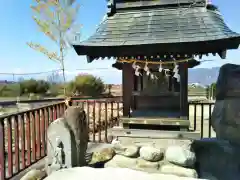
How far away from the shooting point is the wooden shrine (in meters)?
3.16

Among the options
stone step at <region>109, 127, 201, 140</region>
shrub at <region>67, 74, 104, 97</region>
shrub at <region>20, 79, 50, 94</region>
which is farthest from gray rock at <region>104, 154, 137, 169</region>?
shrub at <region>20, 79, 50, 94</region>

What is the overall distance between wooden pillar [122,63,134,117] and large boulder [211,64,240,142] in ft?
6.78

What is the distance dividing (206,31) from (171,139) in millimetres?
1726

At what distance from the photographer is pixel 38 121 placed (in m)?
Result: 3.86

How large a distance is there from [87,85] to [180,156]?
18.4 meters

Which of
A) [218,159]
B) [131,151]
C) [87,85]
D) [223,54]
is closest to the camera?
[223,54]

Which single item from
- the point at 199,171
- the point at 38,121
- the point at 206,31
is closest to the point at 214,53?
the point at 206,31

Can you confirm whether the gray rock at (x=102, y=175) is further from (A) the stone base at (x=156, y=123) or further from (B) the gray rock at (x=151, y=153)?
(A) the stone base at (x=156, y=123)

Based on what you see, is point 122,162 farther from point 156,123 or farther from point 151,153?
point 156,123

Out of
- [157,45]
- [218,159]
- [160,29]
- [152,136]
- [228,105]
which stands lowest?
[218,159]

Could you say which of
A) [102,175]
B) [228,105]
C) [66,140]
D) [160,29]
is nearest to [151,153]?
[102,175]

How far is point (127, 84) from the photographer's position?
12.3 feet

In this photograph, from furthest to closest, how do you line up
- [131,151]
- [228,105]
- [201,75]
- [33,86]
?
[33,86], [201,75], [228,105], [131,151]

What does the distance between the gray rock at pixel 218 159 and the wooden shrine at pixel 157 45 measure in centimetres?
93
